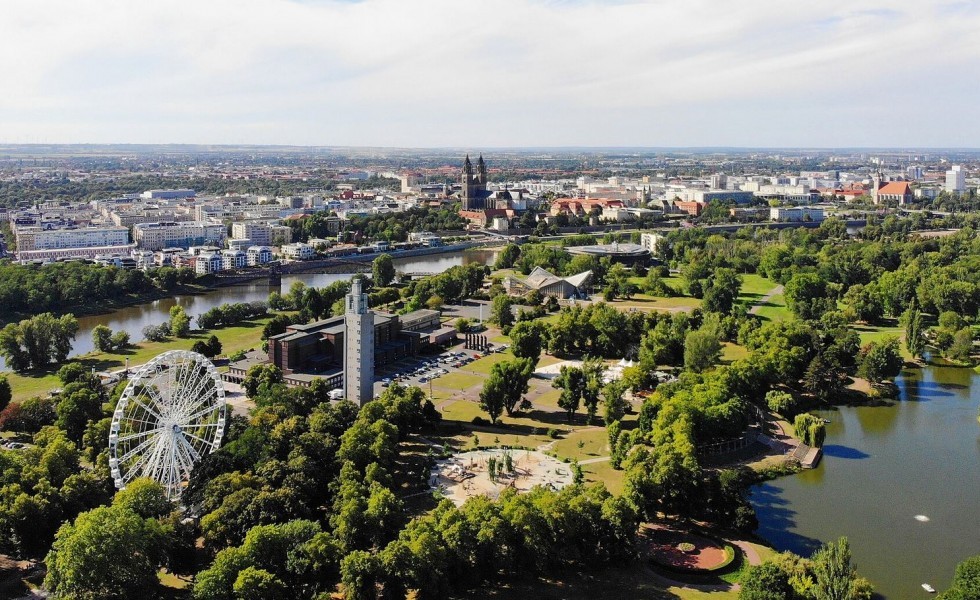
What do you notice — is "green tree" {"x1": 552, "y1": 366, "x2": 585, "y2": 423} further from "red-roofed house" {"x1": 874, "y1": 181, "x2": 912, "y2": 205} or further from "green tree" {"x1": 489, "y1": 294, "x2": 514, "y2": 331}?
"red-roofed house" {"x1": 874, "y1": 181, "x2": 912, "y2": 205}

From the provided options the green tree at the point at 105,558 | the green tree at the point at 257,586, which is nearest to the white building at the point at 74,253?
the green tree at the point at 105,558

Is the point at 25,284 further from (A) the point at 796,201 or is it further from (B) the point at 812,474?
(A) the point at 796,201

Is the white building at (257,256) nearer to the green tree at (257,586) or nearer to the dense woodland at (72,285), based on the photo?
the dense woodland at (72,285)

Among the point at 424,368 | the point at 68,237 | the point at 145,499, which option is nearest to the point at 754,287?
the point at 424,368

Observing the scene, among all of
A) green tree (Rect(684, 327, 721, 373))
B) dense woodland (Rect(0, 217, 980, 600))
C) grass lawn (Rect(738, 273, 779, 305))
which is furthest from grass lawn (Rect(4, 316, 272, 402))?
grass lawn (Rect(738, 273, 779, 305))

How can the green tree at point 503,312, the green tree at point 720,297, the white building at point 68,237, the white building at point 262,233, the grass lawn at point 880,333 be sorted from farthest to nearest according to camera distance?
the white building at point 262,233 < the white building at point 68,237 < the green tree at point 720,297 < the green tree at point 503,312 < the grass lawn at point 880,333

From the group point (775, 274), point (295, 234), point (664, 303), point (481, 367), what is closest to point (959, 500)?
point (481, 367)
